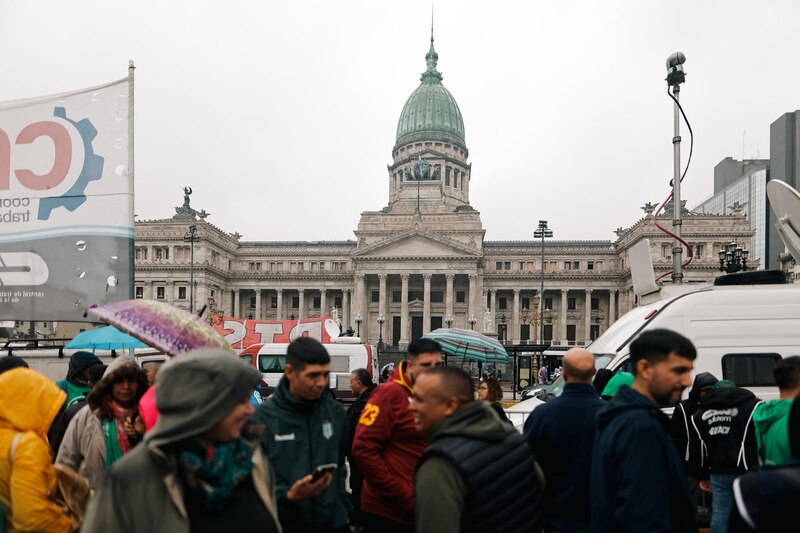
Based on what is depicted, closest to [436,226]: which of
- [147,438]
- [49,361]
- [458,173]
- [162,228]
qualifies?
[458,173]

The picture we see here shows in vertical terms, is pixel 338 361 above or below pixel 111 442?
below

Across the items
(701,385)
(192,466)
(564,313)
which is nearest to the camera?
(192,466)

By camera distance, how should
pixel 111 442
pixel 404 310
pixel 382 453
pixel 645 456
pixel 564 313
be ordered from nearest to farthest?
pixel 645 456 → pixel 111 442 → pixel 382 453 → pixel 404 310 → pixel 564 313

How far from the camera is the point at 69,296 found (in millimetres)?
7074

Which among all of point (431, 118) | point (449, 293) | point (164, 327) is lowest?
point (449, 293)

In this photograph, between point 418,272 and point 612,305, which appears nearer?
point 418,272

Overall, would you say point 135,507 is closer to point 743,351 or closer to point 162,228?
point 743,351

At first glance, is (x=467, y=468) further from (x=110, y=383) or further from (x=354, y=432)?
(x=354, y=432)

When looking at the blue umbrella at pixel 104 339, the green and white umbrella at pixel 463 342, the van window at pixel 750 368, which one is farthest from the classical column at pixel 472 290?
the van window at pixel 750 368

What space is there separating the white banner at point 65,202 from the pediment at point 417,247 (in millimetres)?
57098

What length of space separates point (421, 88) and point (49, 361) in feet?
284

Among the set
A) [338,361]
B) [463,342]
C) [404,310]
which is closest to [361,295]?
[404,310]

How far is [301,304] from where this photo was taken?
70.6 meters

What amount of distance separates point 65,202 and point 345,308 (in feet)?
208
